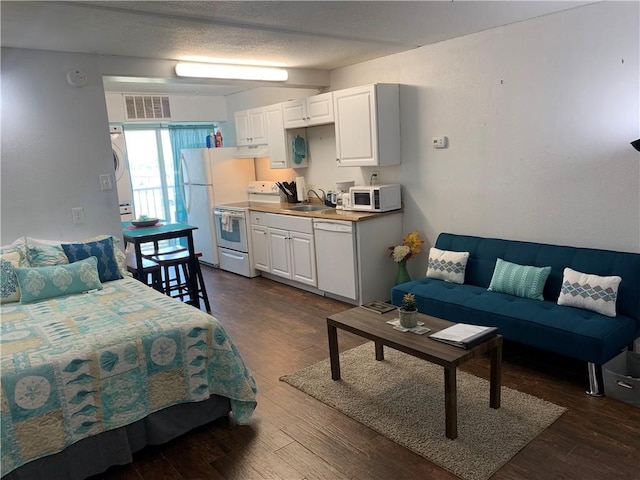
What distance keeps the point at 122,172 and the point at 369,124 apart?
3.79 meters

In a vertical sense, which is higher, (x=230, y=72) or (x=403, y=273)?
(x=230, y=72)

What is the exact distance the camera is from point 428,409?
9.11 ft

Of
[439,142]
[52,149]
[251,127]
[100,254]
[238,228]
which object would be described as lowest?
[238,228]

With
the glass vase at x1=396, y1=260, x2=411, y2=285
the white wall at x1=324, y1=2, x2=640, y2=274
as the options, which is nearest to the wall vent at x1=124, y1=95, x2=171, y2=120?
the white wall at x1=324, y1=2, x2=640, y2=274

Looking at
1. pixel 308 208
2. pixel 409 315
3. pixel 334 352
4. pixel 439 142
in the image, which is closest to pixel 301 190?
pixel 308 208

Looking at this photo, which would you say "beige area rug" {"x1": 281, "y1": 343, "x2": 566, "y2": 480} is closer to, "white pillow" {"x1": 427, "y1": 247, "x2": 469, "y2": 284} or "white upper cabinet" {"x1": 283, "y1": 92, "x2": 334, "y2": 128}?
"white pillow" {"x1": 427, "y1": 247, "x2": 469, "y2": 284}

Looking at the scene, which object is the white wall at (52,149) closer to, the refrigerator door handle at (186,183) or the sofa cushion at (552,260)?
the refrigerator door handle at (186,183)

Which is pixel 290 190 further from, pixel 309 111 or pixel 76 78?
pixel 76 78

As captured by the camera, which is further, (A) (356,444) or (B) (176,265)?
(B) (176,265)

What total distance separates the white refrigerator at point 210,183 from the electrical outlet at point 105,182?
8.01 ft

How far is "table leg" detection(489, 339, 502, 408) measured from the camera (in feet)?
8.75

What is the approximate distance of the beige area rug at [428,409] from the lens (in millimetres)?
2361

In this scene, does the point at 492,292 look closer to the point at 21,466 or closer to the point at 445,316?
the point at 445,316

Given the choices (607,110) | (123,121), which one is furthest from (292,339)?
(123,121)
